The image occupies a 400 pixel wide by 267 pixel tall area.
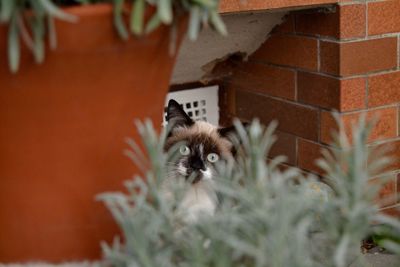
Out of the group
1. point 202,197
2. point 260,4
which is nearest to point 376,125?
point 260,4

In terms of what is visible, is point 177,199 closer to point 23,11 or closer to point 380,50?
point 23,11

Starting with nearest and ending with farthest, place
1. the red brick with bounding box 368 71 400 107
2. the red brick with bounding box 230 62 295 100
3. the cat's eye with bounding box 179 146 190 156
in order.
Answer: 1. the cat's eye with bounding box 179 146 190 156
2. the red brick with bounding box 368 71 400 107
3. the red brick with bounding box 230 62 295 100

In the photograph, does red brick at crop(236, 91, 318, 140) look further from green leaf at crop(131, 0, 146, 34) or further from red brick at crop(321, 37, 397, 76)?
green leaf at crop(131, 0, 146, 34)

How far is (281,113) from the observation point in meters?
2.40

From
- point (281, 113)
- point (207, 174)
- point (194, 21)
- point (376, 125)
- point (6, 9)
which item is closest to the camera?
point (6, 9)

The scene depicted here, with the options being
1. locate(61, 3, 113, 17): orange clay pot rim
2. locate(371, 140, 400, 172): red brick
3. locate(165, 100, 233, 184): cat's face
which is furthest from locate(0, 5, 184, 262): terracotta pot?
locate(371, 140, 400, 172): red brick

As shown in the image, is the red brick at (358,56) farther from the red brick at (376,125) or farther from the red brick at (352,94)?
the red brick at (376,125)

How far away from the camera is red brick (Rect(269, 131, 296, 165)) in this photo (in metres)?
2.38

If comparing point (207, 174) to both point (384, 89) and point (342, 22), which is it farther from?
point (384, 89)

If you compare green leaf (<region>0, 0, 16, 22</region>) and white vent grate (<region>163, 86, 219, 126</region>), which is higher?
green leaf (<region>0, 0, 16, 22</region>)

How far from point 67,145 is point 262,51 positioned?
1.51 m

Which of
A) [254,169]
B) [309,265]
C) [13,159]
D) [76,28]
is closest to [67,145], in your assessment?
[13,159]

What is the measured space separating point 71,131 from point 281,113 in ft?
4.79

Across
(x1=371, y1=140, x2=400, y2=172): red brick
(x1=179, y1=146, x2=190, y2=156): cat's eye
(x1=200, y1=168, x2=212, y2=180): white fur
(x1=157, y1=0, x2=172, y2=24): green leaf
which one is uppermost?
(x1=157, y1=0, x2=172, y2=24): green leaf
